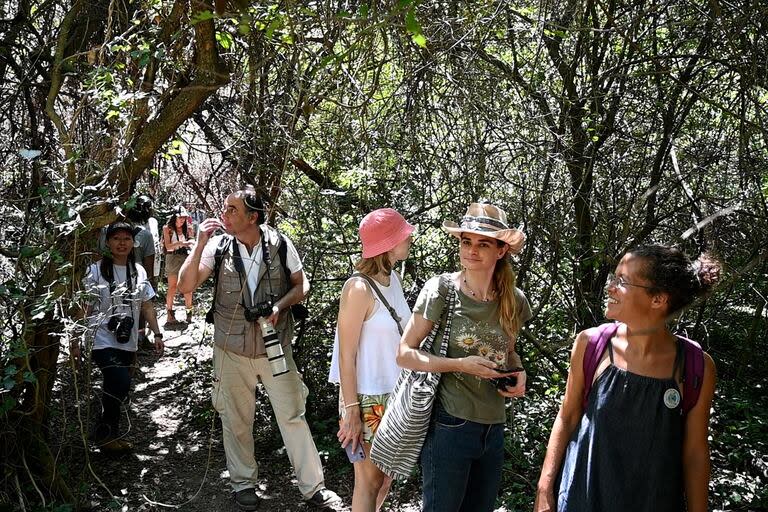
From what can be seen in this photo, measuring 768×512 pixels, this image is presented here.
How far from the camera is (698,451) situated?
2.45m

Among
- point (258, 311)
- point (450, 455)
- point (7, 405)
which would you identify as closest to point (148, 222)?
point (258, 311)

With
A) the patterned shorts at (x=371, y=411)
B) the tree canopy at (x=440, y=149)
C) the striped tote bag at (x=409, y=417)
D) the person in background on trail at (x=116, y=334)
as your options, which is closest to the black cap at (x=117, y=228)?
the person in background on trail at (x=116, y=334)

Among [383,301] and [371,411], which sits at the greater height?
[383,301]

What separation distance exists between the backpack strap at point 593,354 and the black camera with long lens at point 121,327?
12.5 ft

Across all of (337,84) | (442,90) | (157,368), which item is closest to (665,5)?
(442,90)

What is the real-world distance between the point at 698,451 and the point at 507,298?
1010 mm

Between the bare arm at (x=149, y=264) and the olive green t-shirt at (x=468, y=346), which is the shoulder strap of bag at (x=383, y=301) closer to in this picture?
the olive green t-shirt at (x=468, y=346)

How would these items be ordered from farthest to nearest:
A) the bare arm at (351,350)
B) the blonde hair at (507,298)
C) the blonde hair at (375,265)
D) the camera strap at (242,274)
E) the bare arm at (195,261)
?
the camera strap at (242,274)
the bare arm at (195,261)
the blonde hair at (375,265)
the bare arm at (351,350)
the blonde hair at (507,298)

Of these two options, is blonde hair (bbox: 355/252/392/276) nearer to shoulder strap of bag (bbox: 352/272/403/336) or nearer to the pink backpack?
shoulder strap of bag (bbox: 352/272/403/336)

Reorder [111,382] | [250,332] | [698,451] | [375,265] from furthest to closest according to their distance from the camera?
[111,382]
[250,332]
[375,265]
[698,451]

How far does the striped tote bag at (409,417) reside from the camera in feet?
10.1

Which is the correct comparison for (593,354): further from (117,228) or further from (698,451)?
(117,228)

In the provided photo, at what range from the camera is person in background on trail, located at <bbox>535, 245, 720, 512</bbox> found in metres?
2.46

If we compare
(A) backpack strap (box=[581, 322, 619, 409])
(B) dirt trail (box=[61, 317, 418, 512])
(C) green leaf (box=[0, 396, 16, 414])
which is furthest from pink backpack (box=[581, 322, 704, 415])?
(C) green leaf (box=[0, 396, 16, 414])
